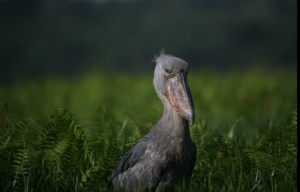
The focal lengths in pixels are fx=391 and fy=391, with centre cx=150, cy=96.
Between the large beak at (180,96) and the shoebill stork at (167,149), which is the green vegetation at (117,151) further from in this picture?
the large beak at (180,96)

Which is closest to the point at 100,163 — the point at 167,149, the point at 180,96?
the point at 167,149

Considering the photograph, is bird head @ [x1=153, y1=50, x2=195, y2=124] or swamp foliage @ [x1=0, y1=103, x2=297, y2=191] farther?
swamp foliage @ [x1=0, y1=103, x2=297, y2=191]

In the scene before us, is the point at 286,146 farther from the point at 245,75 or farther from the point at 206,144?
the point at 245,75

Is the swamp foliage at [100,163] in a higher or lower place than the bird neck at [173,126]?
lower

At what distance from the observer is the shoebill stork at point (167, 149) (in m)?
3.23

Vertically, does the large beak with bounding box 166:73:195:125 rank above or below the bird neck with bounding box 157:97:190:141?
above

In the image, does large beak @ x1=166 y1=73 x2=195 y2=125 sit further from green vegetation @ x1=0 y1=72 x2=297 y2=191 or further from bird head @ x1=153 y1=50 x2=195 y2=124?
green vegetation @ x1=0 y1=72 x2=297 y2=191

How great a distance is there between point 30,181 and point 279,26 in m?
11.7

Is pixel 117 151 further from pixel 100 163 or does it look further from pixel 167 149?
pixel 167 149

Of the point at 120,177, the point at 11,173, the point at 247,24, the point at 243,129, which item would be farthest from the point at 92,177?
the point at 247,24

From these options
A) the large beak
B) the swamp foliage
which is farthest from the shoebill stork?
the swamp foliage

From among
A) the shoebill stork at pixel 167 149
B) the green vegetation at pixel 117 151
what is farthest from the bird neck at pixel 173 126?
the green vegetation at pixel 117 151

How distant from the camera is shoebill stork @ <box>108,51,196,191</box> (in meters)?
3.23

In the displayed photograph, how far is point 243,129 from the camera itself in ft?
17.7
